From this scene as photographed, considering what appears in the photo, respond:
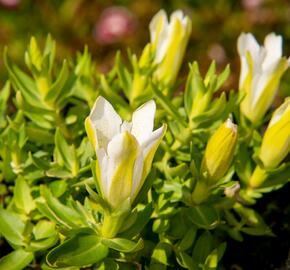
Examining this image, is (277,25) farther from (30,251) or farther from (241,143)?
(30,251)

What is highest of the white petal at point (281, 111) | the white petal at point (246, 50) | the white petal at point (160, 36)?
the white petal at point (160, 36)

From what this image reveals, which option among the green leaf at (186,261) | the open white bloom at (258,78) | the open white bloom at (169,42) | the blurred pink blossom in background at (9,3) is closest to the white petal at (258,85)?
the open white bloom at (258,78)

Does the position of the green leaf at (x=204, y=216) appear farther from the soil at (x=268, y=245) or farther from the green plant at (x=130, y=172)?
the soil at (x=268, y=245)

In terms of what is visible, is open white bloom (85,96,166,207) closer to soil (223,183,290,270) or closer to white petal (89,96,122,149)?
white petal (89,96,122,149)

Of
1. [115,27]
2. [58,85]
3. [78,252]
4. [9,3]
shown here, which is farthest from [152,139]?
[9,3]

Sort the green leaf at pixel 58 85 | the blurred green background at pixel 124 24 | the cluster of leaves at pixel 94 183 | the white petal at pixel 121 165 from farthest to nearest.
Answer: the blurred green background at pixel 124 24 → the green leaf at pixel 58 85 → the cluster of leaves at pixel 94 183 → the white petal at pixel 121 165

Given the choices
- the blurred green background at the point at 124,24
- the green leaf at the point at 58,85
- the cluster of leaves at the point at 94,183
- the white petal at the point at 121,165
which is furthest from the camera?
the blurred green background at the point at 124,24

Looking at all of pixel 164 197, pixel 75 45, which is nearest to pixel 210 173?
pixel 164 197
